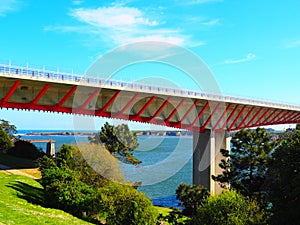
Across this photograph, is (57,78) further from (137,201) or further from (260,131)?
(260,131)

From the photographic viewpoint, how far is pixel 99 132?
7144cm

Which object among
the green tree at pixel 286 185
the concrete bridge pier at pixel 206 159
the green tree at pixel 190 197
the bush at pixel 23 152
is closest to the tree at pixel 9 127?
the bush at pixel 23 152

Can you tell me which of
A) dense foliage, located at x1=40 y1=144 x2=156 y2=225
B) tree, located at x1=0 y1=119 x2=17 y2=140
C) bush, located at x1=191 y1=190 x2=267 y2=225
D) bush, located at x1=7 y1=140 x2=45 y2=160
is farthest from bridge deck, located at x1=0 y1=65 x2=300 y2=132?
tree, located at x1=0 y1=119 x2=17 y2=140

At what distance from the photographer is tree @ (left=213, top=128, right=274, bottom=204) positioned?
38.4 metres

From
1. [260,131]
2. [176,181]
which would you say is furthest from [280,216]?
[176,181]

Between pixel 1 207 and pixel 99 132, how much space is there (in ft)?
162

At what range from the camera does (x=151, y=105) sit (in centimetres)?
4859

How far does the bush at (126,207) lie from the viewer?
97.6 ft

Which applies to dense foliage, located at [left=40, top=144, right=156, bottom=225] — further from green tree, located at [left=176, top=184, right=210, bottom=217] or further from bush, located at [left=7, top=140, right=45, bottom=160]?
bush, located at [left=7, top=140, right=45, bottom=160]

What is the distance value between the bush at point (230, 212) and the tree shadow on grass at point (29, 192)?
46.0ft

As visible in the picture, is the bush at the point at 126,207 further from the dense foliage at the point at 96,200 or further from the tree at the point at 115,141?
the tree at the point at 115,141

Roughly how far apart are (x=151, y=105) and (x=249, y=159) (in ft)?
50.8

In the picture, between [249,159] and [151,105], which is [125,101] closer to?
[151,105]

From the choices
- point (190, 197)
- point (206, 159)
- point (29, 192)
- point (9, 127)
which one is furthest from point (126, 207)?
point (9, 127)
